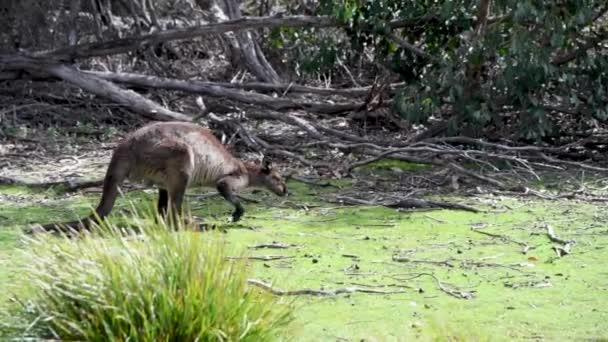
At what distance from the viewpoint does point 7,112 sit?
37.4 feet

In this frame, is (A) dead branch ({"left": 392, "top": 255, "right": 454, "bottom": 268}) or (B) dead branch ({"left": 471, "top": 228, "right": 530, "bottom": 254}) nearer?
(A) dead branch ({"left": 392, "top": 255, "right": 454, "bottom": 268})

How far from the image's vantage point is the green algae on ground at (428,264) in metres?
5.66

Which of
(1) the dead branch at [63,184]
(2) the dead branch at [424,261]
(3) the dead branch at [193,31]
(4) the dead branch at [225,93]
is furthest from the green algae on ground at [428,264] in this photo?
(3) the dead branch at [193,31]

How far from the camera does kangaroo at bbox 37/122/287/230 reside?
766 centimetres

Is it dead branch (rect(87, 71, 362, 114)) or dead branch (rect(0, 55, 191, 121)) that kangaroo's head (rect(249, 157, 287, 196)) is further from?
dead branch (rect(87, 71, 362, 114))

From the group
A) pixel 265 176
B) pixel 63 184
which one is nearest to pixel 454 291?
pixel 265 176

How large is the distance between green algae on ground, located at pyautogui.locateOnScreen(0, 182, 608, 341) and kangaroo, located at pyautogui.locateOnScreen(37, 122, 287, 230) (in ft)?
1.03

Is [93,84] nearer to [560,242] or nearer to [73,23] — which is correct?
[73,23]

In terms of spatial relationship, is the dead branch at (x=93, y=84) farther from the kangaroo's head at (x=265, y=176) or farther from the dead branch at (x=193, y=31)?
the kangaroo's head at (x=265, y=176)

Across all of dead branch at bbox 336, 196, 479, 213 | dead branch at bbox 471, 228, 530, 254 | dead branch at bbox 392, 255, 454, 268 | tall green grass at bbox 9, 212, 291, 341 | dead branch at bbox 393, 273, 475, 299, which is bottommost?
dead branch at bbox 336, 196, 479, 213

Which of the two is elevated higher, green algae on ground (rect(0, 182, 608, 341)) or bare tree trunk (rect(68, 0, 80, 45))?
bare tree trunk (rect(68, 0, 80, 45))

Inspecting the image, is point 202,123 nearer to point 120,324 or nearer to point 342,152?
point 342,152

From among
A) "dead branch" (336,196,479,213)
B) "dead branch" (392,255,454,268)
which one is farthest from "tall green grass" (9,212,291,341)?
"dead branch" (336,196,479,213)

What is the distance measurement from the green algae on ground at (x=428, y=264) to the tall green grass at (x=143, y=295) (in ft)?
1.24
